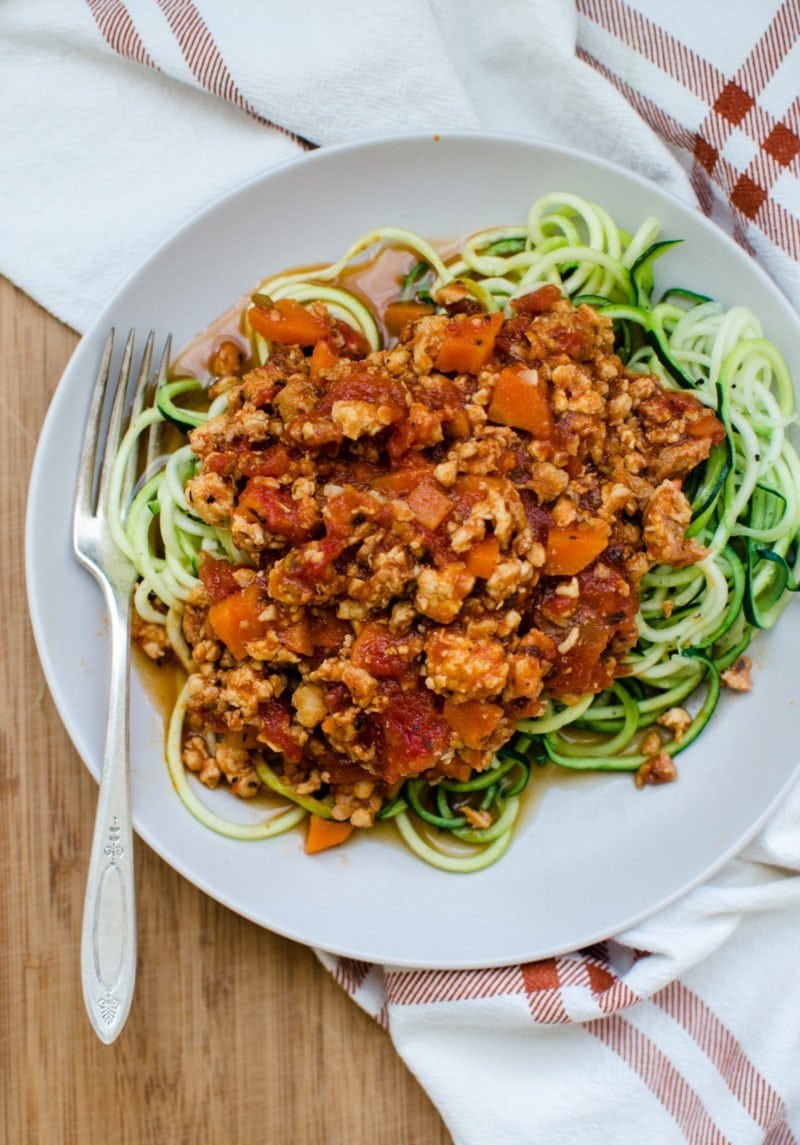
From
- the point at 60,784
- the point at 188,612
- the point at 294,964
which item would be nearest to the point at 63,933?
the point at 60,784

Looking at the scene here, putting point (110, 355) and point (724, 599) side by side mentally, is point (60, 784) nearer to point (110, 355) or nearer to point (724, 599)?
point (110, 355)

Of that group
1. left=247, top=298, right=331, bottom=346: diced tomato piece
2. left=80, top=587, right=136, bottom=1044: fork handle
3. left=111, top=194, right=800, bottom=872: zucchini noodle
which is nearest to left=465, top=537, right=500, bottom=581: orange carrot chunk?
left=111, top=194, right=800, bottom=872: zucchini noodle

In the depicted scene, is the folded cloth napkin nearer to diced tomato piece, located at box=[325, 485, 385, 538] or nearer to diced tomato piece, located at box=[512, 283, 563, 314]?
diced tomato piece, located at box=[512, 283, 563, 314]

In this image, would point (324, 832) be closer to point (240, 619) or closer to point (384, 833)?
point (384, 833)

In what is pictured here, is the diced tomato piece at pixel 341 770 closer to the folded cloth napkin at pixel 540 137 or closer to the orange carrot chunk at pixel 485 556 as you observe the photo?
the folded cloth napkin at pixel 540 137

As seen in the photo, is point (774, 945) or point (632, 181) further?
point (774, 945)

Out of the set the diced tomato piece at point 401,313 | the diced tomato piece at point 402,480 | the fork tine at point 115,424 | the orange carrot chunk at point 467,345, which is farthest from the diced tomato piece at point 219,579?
the diced tomato piece at point 401,313
